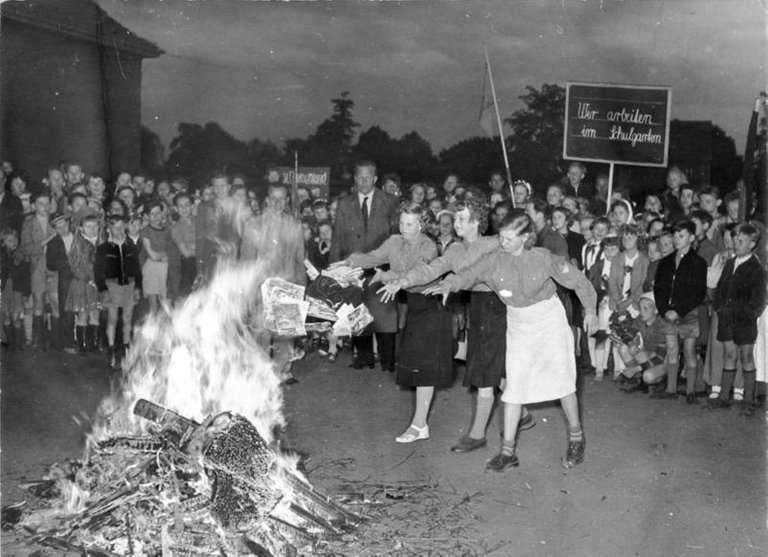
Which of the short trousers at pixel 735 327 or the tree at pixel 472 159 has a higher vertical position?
the tree at pixel 472 159

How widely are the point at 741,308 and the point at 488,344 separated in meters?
2.90

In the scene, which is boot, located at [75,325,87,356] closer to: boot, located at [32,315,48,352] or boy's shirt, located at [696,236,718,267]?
boot, located at [32,315,48,352]

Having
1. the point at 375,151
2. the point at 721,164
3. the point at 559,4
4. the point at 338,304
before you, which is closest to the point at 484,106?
the point at 559,4

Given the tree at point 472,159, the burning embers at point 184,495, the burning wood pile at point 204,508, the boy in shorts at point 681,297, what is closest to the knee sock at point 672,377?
the boy in shorts at point 681,297

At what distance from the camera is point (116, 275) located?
1021 centimetres

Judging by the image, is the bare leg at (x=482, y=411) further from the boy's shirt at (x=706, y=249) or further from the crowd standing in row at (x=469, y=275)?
the boy's shirt at (x=706, y=249)

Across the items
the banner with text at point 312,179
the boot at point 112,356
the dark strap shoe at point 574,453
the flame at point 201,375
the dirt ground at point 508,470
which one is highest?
the banner with text at point 312,179

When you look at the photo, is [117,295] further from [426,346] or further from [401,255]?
[426,346]

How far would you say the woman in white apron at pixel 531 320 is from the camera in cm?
602

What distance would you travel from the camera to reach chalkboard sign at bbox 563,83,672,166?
11.3 metres

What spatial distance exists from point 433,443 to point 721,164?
9608mm

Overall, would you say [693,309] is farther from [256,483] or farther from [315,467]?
[256,483]

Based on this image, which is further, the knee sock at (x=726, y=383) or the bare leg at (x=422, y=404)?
the knee sock at (x=726, y=383)

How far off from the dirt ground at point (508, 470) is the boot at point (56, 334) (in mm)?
1602
